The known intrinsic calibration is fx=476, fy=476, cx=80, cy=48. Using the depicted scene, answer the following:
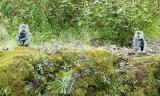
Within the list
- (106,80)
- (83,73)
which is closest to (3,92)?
(83,73)

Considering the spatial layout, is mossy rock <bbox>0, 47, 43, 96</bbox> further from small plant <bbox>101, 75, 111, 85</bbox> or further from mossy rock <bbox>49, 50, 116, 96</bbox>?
small plant <bbox>101, 75, 111, 85</bbox>

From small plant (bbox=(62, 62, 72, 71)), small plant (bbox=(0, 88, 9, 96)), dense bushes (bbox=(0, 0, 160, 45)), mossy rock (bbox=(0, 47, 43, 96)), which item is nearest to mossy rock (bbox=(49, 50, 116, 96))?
small plant (bbox=(62, 62, 72, 71))

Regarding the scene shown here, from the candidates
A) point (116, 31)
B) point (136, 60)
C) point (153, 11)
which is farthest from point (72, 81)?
point (153, 11)

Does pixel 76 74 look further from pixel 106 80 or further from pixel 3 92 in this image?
pixel 3 92

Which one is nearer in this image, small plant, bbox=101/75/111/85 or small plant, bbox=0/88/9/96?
small plant, bbox=0/88/9/96

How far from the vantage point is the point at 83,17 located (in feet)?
41.7

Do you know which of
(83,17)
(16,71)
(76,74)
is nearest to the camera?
(16,71)

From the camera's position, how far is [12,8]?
43.9 feet

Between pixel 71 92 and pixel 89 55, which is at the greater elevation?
pixel 89 55

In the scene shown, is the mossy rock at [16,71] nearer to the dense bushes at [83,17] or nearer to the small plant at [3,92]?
the small plant at [3,92]

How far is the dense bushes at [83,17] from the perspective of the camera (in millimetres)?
12047

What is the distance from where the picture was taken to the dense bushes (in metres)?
12.0

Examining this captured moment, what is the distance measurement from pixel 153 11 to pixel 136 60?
6.20 meters

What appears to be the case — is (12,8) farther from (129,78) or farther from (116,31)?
(129,78)
